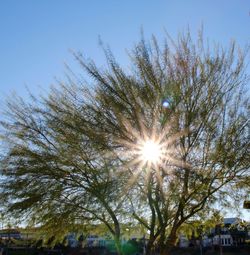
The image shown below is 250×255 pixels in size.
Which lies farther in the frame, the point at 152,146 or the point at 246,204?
the point at 246,204

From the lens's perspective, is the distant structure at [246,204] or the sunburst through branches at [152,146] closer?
the sunburst through branches at [152,146]

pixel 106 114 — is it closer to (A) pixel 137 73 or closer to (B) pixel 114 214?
(A) pixel 137 73

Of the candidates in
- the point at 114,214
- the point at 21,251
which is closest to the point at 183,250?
the point at 21,251

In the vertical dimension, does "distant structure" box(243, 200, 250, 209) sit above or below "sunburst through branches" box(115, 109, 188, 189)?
below

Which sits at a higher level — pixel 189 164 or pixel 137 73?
pixel 137 73

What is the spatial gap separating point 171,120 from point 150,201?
8.33ft

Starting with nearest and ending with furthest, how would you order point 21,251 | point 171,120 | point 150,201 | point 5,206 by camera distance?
1. point 171,120
2. point 150,201
3. point 5,206
4. point 21,251

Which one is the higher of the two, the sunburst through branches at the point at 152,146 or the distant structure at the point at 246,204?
the sunburst through branches at the point at 152,146

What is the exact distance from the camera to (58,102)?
1269cm

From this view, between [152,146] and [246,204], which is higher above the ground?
[152,146]

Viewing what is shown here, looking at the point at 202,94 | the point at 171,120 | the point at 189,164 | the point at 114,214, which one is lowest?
the point at 114,214

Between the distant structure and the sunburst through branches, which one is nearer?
the sunburst through branches

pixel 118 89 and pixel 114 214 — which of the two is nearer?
pixel 118 89

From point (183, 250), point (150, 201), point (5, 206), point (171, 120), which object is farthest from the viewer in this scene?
point (183, 250)
